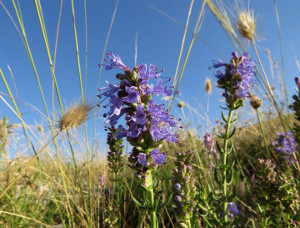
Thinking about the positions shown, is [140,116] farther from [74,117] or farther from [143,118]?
[74,117]

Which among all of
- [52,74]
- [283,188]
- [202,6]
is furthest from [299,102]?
[52,74]

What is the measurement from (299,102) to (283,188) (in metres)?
0.93

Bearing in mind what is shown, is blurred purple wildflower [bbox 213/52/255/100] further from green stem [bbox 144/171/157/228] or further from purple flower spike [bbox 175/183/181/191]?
green stem [bbox 144/171/157/228]

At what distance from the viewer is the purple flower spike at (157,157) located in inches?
59.1

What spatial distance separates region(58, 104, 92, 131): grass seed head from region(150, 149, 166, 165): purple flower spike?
102 centimetres

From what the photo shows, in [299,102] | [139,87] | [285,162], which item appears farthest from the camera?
[285,162]

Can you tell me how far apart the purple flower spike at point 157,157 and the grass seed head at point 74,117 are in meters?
1.02

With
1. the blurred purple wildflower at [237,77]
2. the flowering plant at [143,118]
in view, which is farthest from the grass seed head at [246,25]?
the flowering plant at [143,118]

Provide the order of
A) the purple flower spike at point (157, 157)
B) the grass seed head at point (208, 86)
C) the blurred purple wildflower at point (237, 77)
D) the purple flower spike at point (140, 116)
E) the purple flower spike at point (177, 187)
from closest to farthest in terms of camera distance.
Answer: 1. the purple flower spike at point (140, 116)
2. the purple flower spike at point (157, 157)
3. the purple flower spike at point (177, 187)
4. the blurred purple wildflower at point (237, 77)
5. the grass seed head at point (208, 86)

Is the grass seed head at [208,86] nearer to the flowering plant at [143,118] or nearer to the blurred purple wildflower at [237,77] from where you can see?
the blurred purple wildflower at [237,77]

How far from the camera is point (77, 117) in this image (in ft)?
7.30

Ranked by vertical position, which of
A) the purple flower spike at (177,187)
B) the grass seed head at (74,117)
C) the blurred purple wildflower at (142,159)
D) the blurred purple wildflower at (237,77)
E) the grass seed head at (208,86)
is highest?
the grass seed head at (208,86)

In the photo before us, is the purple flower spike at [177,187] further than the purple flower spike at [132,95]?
Yes

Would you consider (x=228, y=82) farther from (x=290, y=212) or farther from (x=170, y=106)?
(x=290, y=212)
